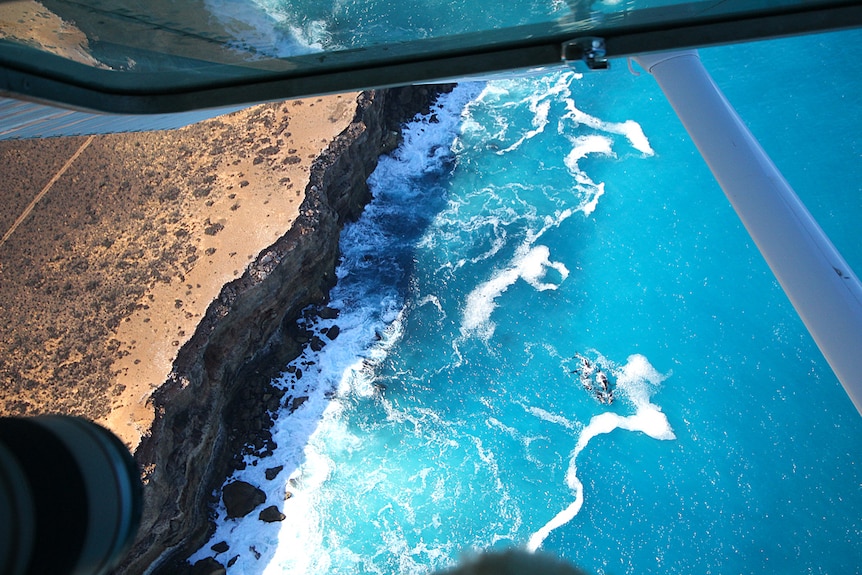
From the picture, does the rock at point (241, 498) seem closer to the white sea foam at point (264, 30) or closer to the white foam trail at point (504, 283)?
the white foam trail at point (504, 283)

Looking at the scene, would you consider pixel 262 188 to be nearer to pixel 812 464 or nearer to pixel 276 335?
pixel 276 335

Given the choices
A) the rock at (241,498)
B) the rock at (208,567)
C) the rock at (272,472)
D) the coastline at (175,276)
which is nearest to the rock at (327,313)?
the coastline at (175,276)

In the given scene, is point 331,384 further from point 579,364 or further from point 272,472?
point 579,364

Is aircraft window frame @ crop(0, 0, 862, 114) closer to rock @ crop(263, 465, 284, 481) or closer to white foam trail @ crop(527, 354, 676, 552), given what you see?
white foam trail @ crop(527, 354, 676, 552)

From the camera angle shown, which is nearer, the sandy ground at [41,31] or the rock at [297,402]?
the sandy ground at [41,31]

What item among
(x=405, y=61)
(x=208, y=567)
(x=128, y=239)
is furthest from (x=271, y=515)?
(x=405, y=61)
